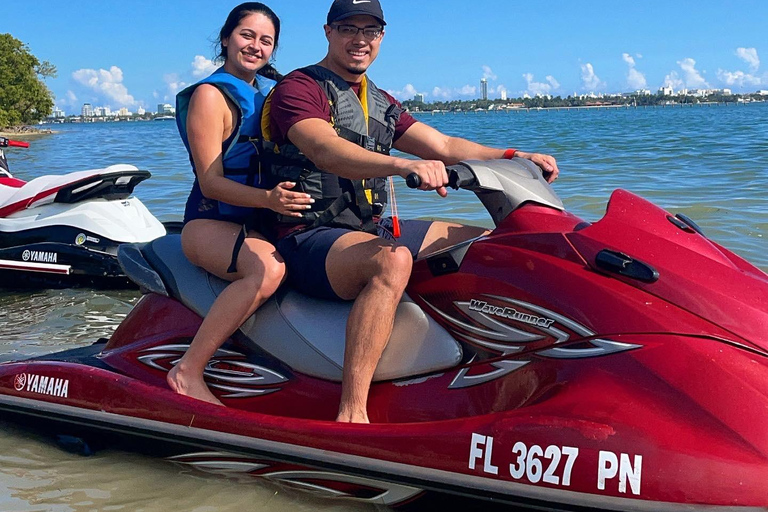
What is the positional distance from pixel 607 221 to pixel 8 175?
589cm

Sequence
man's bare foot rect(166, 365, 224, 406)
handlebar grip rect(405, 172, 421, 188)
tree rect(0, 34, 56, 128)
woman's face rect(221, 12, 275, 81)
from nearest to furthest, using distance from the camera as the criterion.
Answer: handlebar grip rect(405, 172, 421, 188) < man's bare foot rect(166, 365, 224, 406) < woman's face rect(221, 12, 275, 81) < tree rect(0, 34, 56, 128)

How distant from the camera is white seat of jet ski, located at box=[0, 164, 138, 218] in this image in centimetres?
626

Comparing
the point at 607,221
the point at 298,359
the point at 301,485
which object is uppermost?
the point at 607,221

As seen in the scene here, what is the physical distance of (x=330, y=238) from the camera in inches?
111

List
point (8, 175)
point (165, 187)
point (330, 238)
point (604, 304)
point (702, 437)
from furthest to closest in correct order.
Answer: point (165, 187) < point (8, 175) < point (330, 238) < point (604, 304) < point (702, 437)

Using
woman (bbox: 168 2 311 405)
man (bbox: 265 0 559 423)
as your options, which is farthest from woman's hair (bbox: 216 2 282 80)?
man (bbox: 265 0 559 423)

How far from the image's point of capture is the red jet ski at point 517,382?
87.6 inches

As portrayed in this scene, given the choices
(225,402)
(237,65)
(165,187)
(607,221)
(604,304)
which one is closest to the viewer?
(604,304)

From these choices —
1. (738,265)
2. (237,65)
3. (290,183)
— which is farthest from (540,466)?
(237,65)

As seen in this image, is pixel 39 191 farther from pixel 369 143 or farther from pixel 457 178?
pixel 457 178

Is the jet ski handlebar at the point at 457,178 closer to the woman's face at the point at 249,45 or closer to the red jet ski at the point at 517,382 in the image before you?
the red jet ski at the point at 517,382

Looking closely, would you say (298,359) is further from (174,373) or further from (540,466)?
(540,466)

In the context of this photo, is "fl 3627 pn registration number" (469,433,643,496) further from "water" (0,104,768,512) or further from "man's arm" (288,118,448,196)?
"man's arm" (288,118,448,196)

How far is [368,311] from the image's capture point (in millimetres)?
2666
